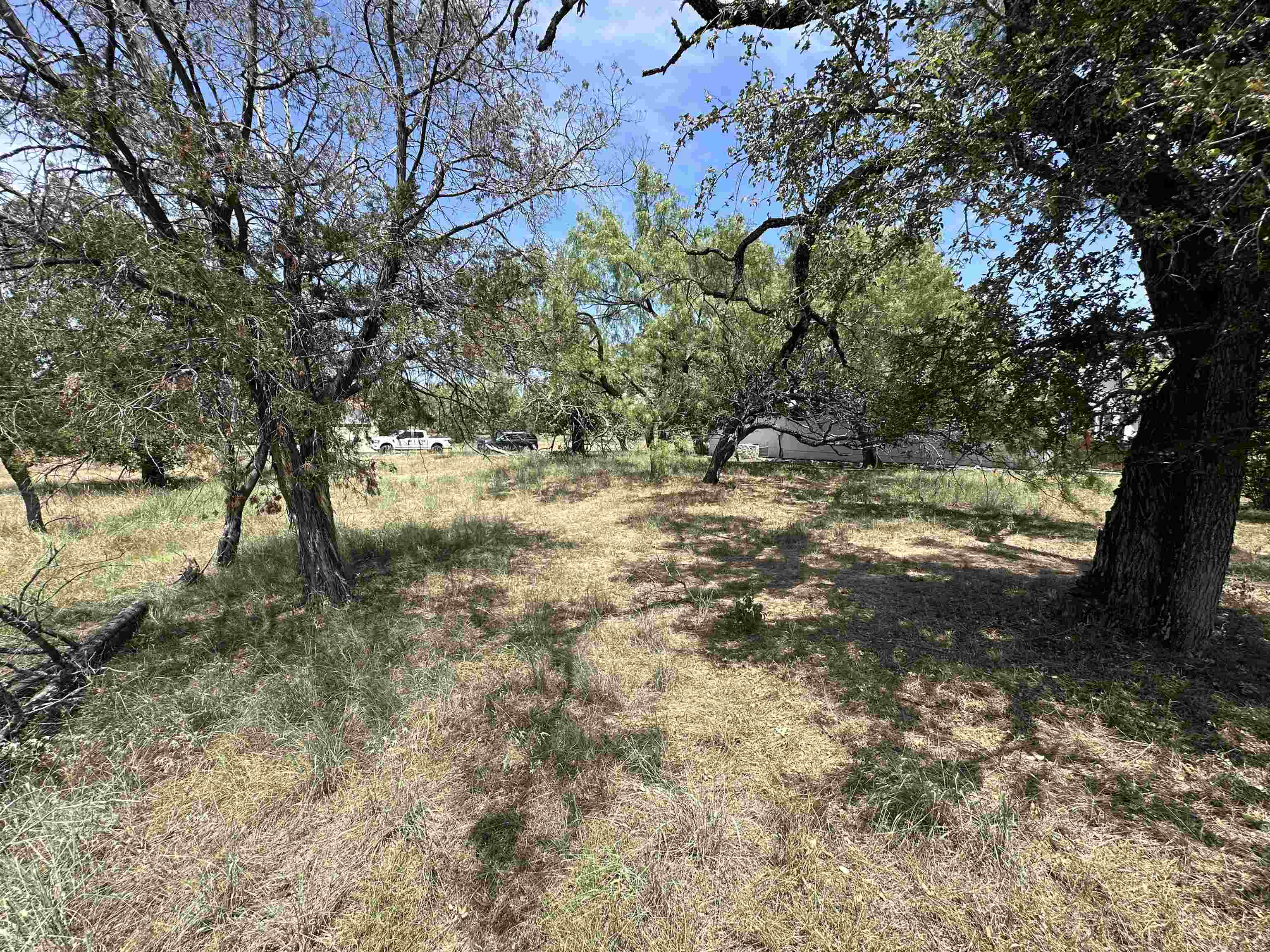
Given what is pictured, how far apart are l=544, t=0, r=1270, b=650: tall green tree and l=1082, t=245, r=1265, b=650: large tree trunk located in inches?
0.6

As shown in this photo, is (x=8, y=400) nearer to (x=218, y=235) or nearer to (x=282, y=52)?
(x=218, y=235)

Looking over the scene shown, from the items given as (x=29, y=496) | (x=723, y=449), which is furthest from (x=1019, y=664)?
(x=29, y=496)

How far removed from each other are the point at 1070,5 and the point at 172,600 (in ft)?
32.9

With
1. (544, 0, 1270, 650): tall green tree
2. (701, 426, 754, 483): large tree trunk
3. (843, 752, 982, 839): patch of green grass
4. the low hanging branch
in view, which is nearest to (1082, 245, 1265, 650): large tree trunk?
(544, 0, 1270, 650): tall green tree

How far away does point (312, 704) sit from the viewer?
369cm

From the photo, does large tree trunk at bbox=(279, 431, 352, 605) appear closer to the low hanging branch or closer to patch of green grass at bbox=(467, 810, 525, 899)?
the low hanging branch

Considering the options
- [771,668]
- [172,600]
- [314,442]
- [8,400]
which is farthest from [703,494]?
[8,400]

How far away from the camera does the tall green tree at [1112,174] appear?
2584 mm

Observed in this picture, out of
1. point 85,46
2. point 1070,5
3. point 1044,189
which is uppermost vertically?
point 85,46

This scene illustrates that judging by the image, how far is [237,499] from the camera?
519 centimetres

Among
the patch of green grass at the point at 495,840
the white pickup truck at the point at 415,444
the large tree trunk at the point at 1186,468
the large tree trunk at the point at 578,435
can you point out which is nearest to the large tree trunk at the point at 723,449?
the large tree trunk at the point at 578,435

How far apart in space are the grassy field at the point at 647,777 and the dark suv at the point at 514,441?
246 cm

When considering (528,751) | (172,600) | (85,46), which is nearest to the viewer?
(528,751)

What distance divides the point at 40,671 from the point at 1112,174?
919 centimetres
